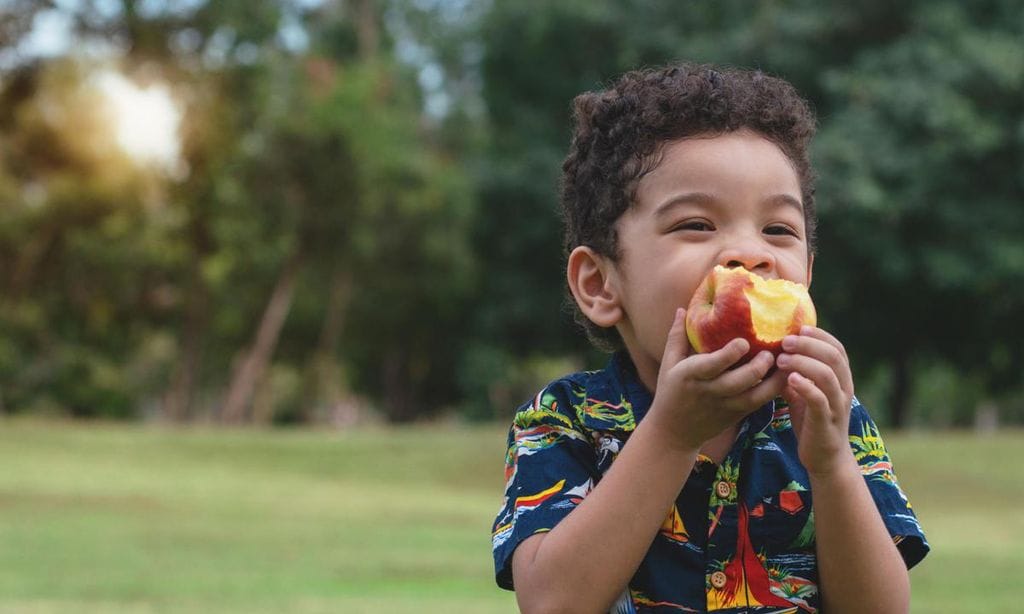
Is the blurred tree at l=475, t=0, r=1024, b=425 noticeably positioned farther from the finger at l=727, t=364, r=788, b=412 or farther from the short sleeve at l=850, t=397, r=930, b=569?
the finger at l=727, t=364, r=788, b=412

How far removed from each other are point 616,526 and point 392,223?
2811 cm

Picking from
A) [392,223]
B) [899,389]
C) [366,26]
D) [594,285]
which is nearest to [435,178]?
[392,223]

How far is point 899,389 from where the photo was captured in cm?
2948

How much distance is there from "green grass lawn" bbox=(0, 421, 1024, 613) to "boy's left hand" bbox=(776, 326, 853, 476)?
221 inches

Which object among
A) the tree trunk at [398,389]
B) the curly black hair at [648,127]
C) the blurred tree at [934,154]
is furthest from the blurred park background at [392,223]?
the curly black hair at [648,127]

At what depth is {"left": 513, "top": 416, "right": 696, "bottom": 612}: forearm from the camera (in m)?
2.45

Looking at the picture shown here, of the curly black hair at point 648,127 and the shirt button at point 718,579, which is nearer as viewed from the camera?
the shirt button at point 718,579

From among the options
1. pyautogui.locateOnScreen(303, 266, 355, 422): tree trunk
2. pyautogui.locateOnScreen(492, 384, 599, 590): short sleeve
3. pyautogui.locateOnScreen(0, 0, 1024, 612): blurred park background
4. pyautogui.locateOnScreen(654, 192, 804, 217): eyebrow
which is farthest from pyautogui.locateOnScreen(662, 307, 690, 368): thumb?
pyautogui.locateOnScreen(303, 266, 355, 422): tree trunk

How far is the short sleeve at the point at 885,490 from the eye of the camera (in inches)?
107

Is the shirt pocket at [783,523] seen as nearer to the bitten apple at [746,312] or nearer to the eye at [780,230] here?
the bitten apple at [746,312]

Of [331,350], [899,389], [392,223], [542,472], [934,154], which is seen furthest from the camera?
[331,350]

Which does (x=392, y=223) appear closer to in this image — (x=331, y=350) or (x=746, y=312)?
(x=331, y=350)

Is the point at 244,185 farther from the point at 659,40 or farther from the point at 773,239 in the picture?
the point at 773,239

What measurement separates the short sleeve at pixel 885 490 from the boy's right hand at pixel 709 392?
0.40m
